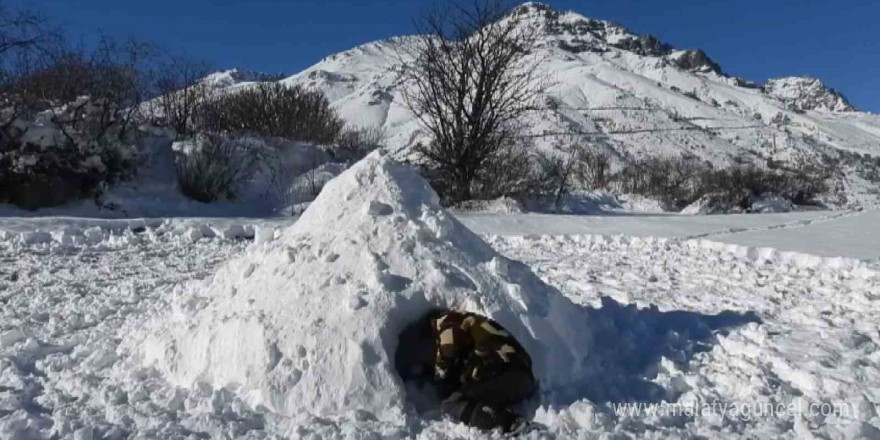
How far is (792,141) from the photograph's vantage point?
54.5 m

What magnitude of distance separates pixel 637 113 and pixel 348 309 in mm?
55877

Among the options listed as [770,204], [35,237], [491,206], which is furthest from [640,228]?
[770,204]

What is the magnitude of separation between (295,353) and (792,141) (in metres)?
59.4

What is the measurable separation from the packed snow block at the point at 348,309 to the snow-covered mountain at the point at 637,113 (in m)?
27.2

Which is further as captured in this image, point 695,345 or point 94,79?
point 94,79

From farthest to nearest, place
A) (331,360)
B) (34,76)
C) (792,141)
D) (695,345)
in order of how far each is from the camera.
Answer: (792,141), (34,76), (695,345), (331,360)

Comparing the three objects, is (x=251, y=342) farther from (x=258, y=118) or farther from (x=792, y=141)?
(x=792, y=141)

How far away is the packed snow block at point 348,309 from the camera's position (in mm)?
2969

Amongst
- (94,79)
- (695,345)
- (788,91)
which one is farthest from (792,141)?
(788,91)

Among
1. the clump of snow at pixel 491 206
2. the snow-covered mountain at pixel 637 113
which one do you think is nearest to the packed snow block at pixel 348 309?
the clump of snow at pixel 491 206

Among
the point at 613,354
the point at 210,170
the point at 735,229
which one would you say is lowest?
the point at 613,354

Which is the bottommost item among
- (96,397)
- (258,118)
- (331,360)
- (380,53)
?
(96,397)

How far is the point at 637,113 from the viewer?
5572 cm

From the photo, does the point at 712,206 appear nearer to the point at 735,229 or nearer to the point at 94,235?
the point at 735,229
